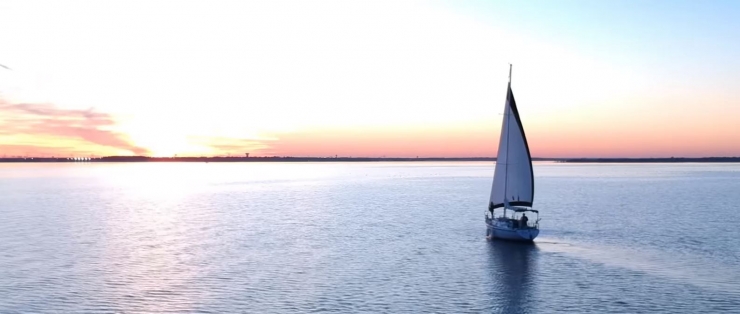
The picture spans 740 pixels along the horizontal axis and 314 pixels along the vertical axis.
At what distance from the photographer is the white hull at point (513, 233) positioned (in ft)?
199

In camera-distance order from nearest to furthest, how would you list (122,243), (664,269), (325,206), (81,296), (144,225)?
1. (81,296)
2. (664,269)
3. (122,243)
4. (144,225)
5. (325,206)

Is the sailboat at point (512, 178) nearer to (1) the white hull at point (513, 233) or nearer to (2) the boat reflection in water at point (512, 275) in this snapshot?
(1) the white hull at point (513, 233)

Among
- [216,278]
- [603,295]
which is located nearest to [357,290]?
[216,278]

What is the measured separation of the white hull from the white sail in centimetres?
244

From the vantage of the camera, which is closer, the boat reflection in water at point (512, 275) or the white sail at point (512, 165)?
the boat reflection in water at point (512, 275)

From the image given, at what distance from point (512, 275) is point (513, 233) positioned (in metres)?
14.4

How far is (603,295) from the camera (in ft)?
132

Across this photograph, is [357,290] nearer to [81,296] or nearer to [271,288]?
[271,288]

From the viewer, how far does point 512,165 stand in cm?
6156

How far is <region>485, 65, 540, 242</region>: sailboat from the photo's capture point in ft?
199

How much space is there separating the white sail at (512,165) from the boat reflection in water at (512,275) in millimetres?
4572

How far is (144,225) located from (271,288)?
152 ft

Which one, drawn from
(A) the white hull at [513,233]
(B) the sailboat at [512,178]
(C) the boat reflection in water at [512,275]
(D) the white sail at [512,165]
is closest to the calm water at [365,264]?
(C) the boat reflection in water at [512,275]

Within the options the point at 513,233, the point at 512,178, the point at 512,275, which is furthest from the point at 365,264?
the point at 512,178
